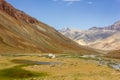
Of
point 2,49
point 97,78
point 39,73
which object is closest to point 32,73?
point 39,73

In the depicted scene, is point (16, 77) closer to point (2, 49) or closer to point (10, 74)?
Result: point (10, 74)

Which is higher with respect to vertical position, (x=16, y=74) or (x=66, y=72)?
(x=66, y=72)

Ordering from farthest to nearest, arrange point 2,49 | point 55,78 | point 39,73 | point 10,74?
point 2,49, point 39,73, point 10,74, point 55,78

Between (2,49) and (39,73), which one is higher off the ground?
(2,49)

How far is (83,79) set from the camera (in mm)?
52969

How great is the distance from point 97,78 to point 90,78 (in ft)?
4.32

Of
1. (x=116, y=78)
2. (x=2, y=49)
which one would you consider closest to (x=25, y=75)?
(x=116, y=78)

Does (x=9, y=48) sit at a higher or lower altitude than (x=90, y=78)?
higher

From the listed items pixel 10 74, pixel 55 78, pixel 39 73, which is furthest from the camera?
pixel 39 73

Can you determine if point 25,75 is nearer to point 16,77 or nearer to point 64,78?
point 16,77

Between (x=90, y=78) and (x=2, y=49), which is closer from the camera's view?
(x=90, y=78)

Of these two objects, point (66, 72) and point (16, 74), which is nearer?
point (16, 74)

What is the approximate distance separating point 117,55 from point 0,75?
147572mm

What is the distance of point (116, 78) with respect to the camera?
5569cm
